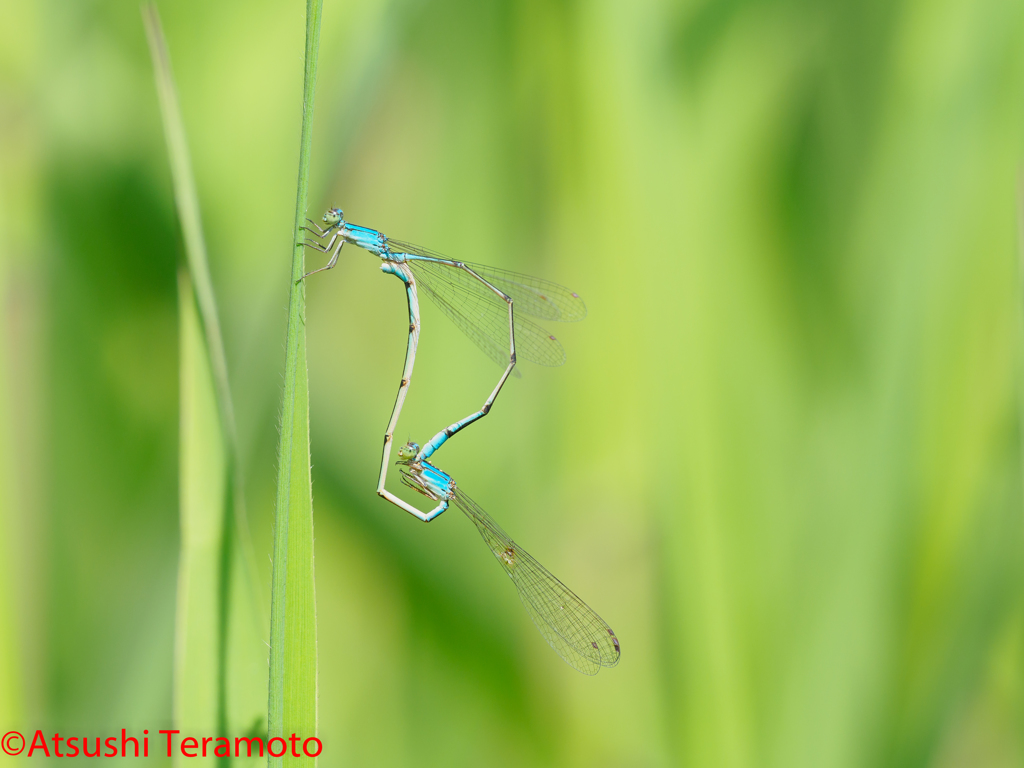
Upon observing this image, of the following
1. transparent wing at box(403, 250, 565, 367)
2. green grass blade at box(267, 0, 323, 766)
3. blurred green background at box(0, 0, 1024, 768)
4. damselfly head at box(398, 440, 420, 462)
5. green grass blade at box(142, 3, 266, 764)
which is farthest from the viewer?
transparent wing at box(403, 250, 565, 367)

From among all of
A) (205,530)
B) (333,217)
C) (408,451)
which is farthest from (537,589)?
(333,217)

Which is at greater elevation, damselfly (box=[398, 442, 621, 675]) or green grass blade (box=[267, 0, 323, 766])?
green grass blade (box=[267, 0, 323, 766])

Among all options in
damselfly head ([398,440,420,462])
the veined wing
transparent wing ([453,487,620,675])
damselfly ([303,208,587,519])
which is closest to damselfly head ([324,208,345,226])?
damselfly ([303,208,587,519])

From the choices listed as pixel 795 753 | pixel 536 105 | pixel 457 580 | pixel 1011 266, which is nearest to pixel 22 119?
pixel 536 105

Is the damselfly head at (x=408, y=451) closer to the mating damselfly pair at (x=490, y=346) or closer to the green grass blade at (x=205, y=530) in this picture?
the mating damselfly pair at (x=490, y=346)

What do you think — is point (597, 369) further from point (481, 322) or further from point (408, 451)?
point (408, 451)

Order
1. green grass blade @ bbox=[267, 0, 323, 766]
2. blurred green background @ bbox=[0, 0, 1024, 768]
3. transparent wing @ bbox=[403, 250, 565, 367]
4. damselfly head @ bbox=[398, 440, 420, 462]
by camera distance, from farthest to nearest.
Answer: transparent wing @ bbox=[403, 250, 565, 367], damselfly head @ bbox=[398, 440, 420, 462], blurred green background @ bbox=[0, 0, 1024, 768], green grass blade @ bbox=[267, 0, 323, 766]

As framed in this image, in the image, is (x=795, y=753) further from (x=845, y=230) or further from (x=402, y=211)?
(x=402, y=211)

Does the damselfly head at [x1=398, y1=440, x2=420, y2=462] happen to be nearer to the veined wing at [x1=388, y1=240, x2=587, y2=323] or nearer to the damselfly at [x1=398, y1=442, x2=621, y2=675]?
the damselfly at [x1=398, y1=442, x2=621, y2=675]
